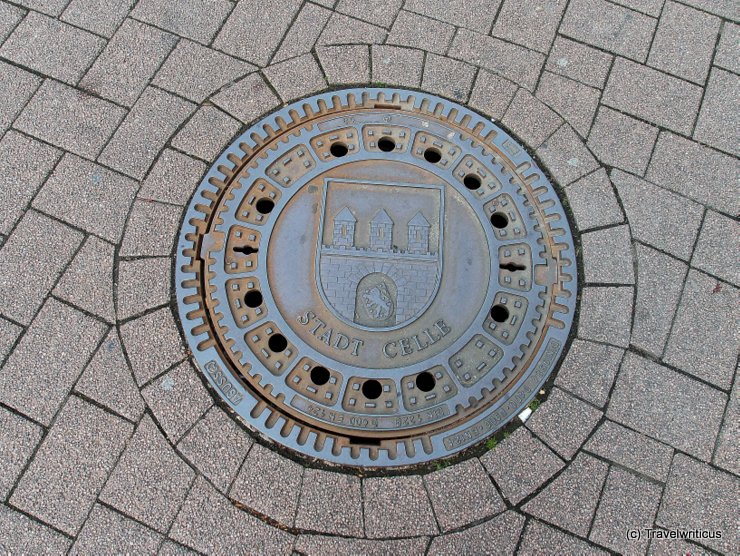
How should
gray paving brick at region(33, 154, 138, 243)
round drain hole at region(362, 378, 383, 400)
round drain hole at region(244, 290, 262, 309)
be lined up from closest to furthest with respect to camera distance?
round drain hole at region(362, 378, 383, 400) → round drain hole at region(244, 290, 262, 309) → gray paving brick at region(33, 154, 138, 243)

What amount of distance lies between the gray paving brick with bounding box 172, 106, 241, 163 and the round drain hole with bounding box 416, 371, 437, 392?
1.47 metres

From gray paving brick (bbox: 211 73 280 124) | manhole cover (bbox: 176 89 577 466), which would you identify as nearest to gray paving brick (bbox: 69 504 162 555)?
manhole cover (bbox: 176 89 577 466)

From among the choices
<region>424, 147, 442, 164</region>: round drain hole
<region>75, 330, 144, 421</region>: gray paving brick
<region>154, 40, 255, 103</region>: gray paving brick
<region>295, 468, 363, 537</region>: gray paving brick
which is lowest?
<region>295, 468, 363, 537</region>: gray paving brick

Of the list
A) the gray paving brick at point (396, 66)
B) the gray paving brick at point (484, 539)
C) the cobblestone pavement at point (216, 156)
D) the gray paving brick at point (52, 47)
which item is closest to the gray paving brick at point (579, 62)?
Result: the cobblestone pavement at point (216, 156)

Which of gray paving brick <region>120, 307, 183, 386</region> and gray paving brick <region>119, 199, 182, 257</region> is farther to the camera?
gray paving brick <region>119, 199, 182, 257</region>

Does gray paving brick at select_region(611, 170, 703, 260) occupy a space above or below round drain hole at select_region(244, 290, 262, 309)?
above

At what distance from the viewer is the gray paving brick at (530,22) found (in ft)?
9.62

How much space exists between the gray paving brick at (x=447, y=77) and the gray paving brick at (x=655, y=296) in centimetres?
120

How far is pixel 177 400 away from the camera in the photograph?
90.2 inches

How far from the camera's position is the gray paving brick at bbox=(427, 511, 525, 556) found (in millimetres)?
2133

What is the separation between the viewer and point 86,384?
2.30 metres

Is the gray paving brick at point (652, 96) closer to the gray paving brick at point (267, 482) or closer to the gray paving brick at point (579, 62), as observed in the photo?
the gray paving brick at point (579, 62)

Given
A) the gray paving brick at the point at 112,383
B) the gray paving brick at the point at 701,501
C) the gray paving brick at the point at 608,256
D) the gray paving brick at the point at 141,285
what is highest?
the gray paving brick at the point at 608,256

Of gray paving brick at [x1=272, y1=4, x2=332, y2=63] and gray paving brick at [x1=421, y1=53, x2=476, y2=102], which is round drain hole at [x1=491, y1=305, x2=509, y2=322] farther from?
gray paving brick at [x1=272, y1=4, x2=332, y2=63]
